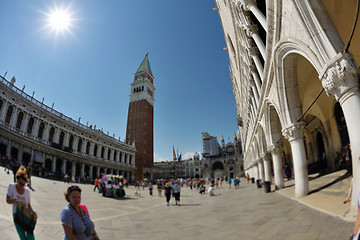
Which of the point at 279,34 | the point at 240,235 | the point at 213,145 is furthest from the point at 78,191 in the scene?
the point at 213,145

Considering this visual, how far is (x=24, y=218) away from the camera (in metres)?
2.72

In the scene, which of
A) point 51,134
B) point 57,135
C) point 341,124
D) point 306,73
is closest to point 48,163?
point 57,135

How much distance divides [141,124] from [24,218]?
64.8 m

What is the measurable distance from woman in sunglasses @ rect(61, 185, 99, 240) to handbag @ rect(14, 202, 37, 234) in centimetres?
125

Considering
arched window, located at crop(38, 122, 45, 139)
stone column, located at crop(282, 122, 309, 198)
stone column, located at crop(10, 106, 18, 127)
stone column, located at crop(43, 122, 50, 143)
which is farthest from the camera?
stone column, located at crop(43, 122, 50, 143)

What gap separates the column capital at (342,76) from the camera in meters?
3.89

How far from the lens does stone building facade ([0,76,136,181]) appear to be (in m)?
26.3

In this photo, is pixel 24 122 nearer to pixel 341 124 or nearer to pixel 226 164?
pixel 341 124

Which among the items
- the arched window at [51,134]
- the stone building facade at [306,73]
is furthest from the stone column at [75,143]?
the stone building facade at [306,73]

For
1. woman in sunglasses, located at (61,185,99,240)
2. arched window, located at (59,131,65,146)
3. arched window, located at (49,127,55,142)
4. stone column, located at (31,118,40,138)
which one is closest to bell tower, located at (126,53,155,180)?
arched window, located at (59,131,65,146)

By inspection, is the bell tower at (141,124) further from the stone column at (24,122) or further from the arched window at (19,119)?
the arched window at (19,119)

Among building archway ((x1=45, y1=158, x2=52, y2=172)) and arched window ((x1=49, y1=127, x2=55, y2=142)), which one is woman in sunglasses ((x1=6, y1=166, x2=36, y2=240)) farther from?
arched window ((x1=49, y1=127, x2=55, y2=142))

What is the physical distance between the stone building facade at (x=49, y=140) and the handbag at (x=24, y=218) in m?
29.7

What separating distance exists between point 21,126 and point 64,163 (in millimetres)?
10614
